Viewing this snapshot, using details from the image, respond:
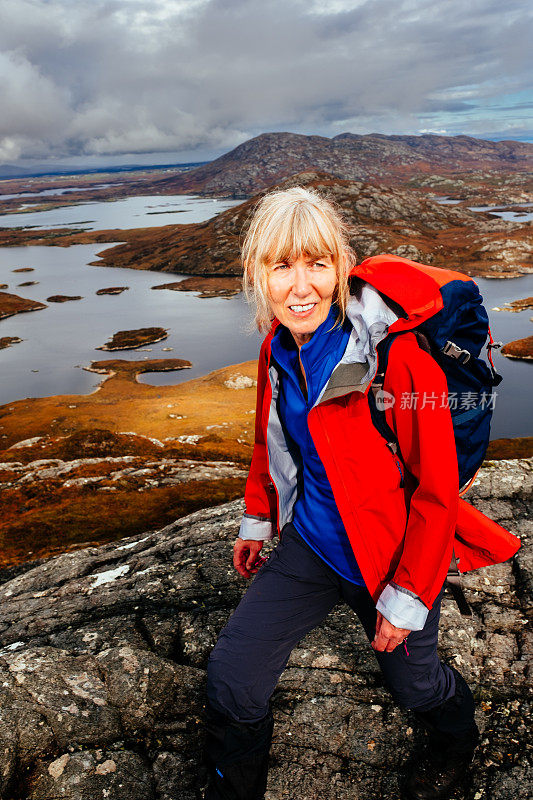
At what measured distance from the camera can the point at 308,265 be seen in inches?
152

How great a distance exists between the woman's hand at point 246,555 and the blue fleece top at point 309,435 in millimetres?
971

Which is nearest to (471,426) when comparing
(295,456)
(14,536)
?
(295,456)

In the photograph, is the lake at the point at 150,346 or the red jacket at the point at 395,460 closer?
the red jacket at the point at 395,460

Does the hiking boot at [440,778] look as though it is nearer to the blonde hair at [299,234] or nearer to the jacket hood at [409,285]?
the jacket hood at [409,285]

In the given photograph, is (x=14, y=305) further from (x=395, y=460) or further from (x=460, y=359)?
(x=460, y=359)

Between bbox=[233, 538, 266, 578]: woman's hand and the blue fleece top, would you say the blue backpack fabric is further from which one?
bbox=[233, 538, 266, 578]: woman's hand

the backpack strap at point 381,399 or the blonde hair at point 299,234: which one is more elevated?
the blonde hair at point 299,234

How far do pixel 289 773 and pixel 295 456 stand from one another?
11.2 ft

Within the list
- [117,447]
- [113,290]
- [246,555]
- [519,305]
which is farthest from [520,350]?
[113,290]

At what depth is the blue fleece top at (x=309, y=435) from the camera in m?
3.93

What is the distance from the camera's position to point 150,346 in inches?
4614

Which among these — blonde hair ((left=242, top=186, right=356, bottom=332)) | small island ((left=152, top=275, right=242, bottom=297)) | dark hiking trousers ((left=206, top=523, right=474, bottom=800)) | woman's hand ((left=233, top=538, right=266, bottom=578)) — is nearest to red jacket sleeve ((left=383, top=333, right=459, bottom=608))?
dark hiking trousers ((left=206, top=523, right=474, bottom=800))

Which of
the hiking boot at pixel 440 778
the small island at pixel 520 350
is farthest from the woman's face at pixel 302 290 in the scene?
the small island at pixel 520 350

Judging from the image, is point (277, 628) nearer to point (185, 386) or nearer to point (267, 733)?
point (267, 733)
